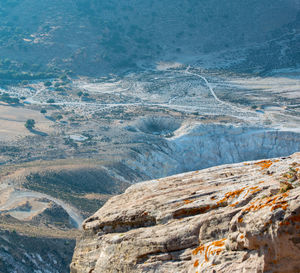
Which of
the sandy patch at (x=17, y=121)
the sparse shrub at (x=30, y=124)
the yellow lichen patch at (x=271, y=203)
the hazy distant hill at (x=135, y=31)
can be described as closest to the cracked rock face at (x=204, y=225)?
the yellow lichen patch at (x=271, y=203)

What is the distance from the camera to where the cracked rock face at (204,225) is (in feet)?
25.9

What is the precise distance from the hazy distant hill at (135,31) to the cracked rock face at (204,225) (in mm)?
103288

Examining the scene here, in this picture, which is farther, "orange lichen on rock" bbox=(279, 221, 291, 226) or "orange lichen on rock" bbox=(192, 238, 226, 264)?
"orange lichen on rock" bbox=(192, 238, 226, 264)

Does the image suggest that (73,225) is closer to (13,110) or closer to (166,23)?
(13,110)

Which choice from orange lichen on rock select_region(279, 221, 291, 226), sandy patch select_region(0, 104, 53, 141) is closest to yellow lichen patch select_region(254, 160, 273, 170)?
orange lichen on rock select_region(279, 221, 291, 226)

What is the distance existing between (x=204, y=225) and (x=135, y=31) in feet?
424

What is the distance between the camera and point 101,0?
481 ft

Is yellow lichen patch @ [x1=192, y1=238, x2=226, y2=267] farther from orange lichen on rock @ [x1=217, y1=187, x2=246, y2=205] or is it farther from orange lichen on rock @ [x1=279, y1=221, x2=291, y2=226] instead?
orange lichen on rock @ [x1=279, y1=221, x2=291, y2=226]

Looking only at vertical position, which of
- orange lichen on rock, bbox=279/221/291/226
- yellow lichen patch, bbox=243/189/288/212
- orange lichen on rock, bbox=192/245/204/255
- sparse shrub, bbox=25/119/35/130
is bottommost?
orange lichen on rock, bbox=279/221/291/226

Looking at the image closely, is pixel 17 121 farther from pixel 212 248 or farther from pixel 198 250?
pixel 212 248

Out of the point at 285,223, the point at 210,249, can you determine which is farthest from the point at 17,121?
the point at 285,223

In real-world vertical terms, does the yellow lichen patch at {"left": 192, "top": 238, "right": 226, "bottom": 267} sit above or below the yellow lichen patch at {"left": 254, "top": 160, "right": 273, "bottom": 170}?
below

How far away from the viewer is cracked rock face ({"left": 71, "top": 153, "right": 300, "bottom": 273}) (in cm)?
789

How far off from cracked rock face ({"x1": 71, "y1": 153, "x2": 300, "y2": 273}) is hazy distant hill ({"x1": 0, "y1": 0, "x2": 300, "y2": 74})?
103288 millimetres
